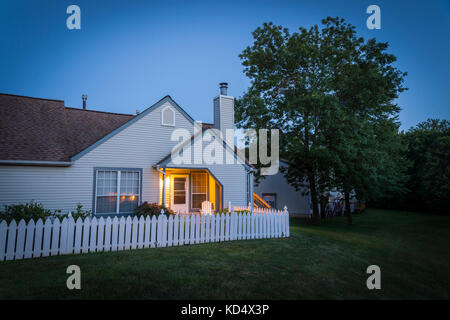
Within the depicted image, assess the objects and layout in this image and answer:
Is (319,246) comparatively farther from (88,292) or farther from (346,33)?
(346,33)

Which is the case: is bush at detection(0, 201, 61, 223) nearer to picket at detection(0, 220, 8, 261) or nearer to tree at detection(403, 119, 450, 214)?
picket at detection(0, 220, 8, 261)

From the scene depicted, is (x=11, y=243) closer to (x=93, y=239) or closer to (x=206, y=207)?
(x=93, y=239)

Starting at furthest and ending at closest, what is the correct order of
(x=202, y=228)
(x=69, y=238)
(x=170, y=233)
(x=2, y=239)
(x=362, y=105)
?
1. (x=362, y=105)
2. (x=202, y=228)
3. (x=170, y=233)
4. (x=69, y=238)
5. (x=2, y=239)

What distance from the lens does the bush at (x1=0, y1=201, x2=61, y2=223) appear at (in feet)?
31.7

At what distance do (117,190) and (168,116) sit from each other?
15.4 feet

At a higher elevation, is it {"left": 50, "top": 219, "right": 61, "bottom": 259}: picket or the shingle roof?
the shingle roof

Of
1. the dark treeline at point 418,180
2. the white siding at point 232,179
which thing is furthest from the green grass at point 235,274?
the dark treeline at point 418,180

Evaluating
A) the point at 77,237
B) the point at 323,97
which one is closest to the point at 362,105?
the point at 323,97

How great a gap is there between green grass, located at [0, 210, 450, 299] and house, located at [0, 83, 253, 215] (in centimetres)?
479

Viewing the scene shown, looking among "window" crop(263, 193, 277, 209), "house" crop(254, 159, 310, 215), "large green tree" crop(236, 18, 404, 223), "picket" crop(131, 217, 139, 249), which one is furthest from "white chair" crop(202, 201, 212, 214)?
"window" crop(263, 193, 277, 209)

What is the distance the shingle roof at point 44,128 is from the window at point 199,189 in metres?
5.34

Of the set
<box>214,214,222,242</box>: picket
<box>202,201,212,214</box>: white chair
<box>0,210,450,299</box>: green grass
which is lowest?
<box>0,210,450,299</box>: green grass

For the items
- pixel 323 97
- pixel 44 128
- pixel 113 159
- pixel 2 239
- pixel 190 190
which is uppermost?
pixel 323 97

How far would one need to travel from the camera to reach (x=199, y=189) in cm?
1605
